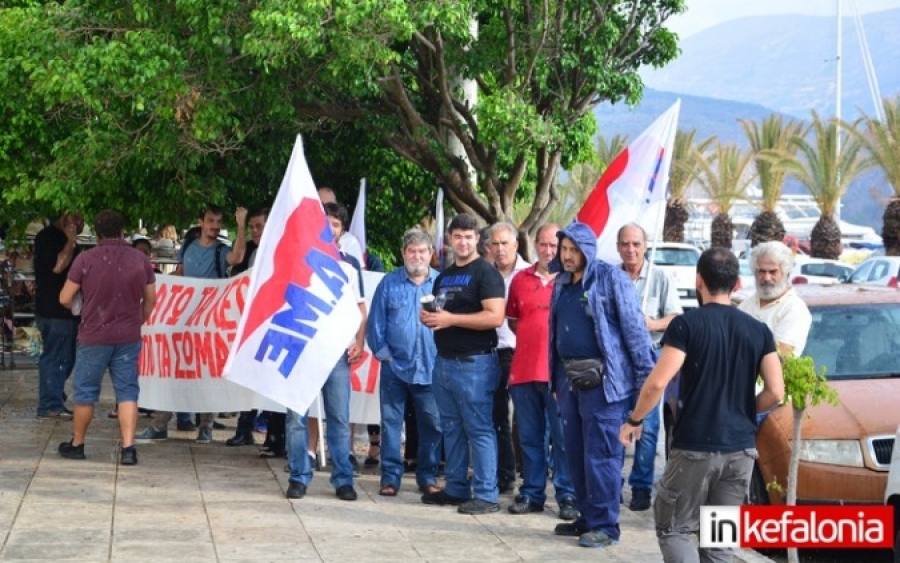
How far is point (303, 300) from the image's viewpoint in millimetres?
10312

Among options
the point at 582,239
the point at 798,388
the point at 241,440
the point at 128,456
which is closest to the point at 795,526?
the point at 798,388

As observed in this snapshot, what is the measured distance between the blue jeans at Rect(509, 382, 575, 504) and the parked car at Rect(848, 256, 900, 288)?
19.3 metres

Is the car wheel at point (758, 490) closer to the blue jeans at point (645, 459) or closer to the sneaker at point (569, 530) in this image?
the sneaker at point (569, 530)

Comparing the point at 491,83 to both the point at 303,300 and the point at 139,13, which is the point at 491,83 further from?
the point at 303,300

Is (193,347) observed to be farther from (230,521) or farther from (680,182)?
(680,182)

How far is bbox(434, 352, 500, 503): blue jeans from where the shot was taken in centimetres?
1000

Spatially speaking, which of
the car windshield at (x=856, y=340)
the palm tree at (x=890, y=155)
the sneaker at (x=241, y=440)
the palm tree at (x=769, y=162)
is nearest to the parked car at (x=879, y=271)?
the palm tree at (x=890, y=155)

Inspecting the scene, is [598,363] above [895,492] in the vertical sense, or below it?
above

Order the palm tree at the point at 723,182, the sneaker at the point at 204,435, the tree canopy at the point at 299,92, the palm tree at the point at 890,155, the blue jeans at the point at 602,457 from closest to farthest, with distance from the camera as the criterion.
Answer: the blue jeans at the point at 602,457, the tree canopy at the point at 299,92, the sneaker at the point at 204,435, the palm tree at the point at 890,155, the palm tree at the point at 723,182

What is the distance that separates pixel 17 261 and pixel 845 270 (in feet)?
73.4

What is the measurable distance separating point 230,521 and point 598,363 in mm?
2553

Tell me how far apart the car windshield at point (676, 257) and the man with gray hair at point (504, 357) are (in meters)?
24.7

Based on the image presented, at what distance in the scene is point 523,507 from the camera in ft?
33.0

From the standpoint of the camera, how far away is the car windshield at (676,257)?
35.6 meters
